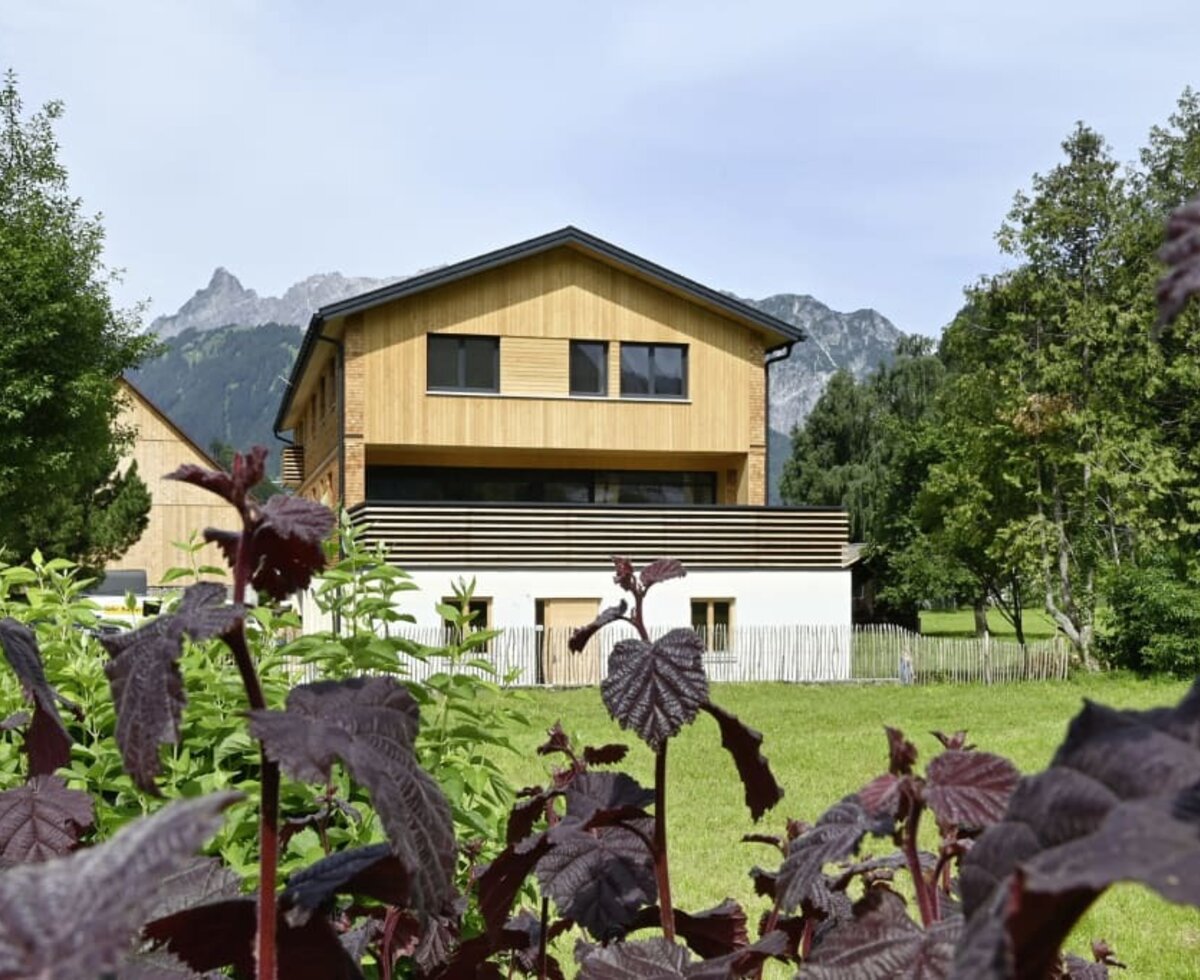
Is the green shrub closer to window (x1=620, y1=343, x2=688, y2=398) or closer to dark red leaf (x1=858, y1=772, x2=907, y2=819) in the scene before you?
window (x1=620, y1=343, x2=688, y2=398)

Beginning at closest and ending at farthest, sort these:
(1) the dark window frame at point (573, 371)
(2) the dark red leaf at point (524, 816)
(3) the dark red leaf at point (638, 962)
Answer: (3) the dark red leaf at point (638, 962)
(2) the dark red leaf at point (524, 816)
(1) the dark window frame at point (573, 371)

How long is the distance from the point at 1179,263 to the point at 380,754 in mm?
529

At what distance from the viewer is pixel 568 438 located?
23.0 metres

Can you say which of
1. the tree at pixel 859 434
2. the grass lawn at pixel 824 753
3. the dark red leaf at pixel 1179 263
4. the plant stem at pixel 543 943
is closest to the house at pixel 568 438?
the grass lawn at pixel 824 753

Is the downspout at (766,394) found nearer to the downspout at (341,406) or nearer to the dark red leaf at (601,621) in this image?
the downspout at (341,406)

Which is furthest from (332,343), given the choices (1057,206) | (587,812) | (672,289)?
(587,812)

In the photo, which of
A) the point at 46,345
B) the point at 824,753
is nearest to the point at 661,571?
the point at 824,753

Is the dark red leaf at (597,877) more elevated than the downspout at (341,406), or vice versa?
the downspout at (341,406)

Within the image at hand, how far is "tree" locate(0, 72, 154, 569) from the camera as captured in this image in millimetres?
25703

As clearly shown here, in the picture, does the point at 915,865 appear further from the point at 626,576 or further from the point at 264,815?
the point at 626,576

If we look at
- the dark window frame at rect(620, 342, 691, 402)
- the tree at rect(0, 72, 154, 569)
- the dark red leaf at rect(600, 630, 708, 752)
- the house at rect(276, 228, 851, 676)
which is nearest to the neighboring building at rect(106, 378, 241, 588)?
the tree at rect(0, 72, 154, 569)

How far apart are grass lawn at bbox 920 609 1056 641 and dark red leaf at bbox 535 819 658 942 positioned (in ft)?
140

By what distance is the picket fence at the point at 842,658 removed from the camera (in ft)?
65.5

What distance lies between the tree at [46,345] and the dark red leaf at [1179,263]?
89.2 ft
